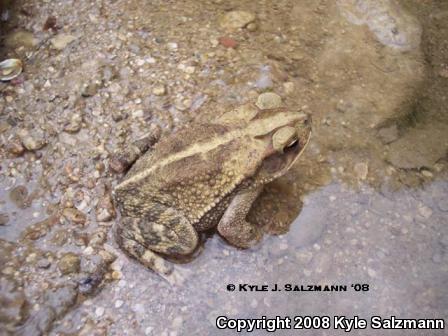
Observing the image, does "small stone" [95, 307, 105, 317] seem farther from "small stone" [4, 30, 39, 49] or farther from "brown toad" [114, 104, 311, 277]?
"small stone" [4, 30, 39, 49]

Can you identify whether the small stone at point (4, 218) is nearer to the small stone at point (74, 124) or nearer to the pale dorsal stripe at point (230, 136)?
the small stone at point (74, 124)

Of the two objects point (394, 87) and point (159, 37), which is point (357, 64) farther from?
point (159, 37)

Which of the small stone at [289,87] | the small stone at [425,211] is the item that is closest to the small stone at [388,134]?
the small stone at [425,211]

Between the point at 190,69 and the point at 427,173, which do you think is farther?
the point at 190,69

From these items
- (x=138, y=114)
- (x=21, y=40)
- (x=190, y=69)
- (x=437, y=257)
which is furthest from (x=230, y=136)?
(x=21, y=40)

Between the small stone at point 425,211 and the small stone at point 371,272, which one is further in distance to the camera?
the small stone at point 425,211

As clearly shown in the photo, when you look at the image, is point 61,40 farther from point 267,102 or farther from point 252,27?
point 267,102
